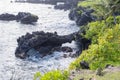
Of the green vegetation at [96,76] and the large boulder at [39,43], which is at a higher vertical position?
the green vegetation at [96,76]

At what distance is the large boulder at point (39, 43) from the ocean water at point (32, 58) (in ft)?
4.51

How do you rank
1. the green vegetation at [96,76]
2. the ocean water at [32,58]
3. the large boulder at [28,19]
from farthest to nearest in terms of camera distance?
the large boulder at [28,19]
the ocean water at [32,58]
the green vegetation at [96,76]

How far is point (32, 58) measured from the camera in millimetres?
51406

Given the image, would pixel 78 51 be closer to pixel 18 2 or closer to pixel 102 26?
pixel 102 26

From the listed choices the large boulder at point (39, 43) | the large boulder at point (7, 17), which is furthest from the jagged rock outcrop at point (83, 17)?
the large boulder at point (7, 17)

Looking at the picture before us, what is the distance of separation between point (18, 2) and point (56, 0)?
15347 mm

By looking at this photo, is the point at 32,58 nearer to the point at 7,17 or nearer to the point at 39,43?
the point at 39,43

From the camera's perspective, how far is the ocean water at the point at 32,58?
45188mm

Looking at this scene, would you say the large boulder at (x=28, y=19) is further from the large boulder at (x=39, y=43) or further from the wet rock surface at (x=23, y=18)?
the large boulder at (x=39, y=43)

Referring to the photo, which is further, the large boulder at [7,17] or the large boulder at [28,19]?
the large boulder at [7,17]

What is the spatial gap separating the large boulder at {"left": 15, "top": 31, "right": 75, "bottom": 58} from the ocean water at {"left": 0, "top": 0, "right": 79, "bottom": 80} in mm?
1374

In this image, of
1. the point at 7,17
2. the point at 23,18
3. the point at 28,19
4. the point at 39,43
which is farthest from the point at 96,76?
the point at 7,17

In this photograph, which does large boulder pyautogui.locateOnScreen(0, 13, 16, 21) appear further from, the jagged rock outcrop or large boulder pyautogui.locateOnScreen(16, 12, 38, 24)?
the jagged rock outcrop

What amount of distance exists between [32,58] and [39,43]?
13.4 feet
